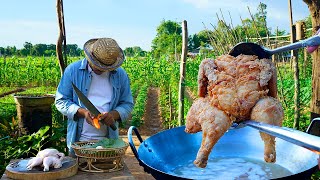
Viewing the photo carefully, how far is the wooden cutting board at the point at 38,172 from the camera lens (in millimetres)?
2447

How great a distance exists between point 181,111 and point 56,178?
5132 millimetres

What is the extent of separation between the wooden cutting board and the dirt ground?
10.2 feet

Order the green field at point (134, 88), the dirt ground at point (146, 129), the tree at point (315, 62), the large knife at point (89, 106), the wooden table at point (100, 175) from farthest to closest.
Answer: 1. the dirt ground at point (146, 129)
2. the green field at point (134, 88)
3. the tree at point (315, 62)
4. the large knife at point (89, 106)
5. the wooden table at point (100, 175)

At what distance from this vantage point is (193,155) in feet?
8.89

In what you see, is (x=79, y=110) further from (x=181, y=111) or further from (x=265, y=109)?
(x=181, y=111)

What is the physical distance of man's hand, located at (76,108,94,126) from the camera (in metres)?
3.00

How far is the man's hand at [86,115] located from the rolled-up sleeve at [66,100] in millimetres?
39

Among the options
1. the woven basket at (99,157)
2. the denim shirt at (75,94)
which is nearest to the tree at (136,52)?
the denim shirt at (75,94)

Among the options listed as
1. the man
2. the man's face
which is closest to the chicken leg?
the man

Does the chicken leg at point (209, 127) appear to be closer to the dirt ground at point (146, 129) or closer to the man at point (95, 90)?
the man at point (95, 90)

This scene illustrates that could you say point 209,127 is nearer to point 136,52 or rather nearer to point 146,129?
point 146,129

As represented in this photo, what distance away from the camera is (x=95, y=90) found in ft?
11.0

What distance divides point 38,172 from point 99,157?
0.37 metres

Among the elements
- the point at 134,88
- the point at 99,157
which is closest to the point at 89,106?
the point at 99,157
